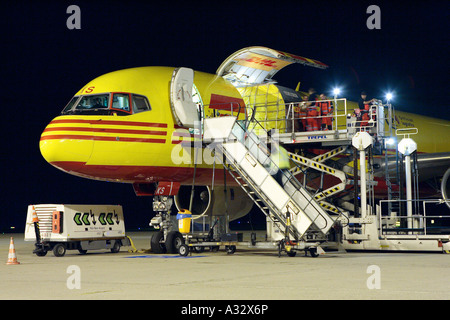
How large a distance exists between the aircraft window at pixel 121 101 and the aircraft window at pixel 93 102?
21 centimetres

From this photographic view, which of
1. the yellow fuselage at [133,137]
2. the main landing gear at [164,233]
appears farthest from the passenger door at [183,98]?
the main landing gear at [164,233]

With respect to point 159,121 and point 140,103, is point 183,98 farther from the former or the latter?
point 140,103

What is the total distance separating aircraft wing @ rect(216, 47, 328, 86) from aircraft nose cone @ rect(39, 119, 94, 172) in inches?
218

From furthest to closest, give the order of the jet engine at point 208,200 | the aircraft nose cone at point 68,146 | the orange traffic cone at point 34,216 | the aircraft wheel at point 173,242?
the jet engine at point 208,200 → the orange traffic cone at point 34,216 → the aircraft wheel at point 173,242 → the aircraft nose cone at point 68,146

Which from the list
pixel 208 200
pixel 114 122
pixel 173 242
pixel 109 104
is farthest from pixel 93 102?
pixel 208 200

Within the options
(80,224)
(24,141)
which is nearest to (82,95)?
(80,224)

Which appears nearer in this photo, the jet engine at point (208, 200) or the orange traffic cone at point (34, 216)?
the orange traffic cone at point (34, 216)

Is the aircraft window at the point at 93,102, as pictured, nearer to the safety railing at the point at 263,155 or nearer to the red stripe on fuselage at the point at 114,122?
the red stripe on fuselage at the point at 114,122

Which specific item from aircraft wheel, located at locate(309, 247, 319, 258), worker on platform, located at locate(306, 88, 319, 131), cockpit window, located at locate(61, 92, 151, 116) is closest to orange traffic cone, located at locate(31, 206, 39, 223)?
cockpit window, located at locate(61, 92, 151, 116)

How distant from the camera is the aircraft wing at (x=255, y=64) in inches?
759

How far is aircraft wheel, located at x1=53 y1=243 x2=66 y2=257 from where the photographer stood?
1714cm

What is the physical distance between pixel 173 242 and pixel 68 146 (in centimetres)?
378

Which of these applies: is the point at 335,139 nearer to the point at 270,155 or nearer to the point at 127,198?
the point at 270,155
